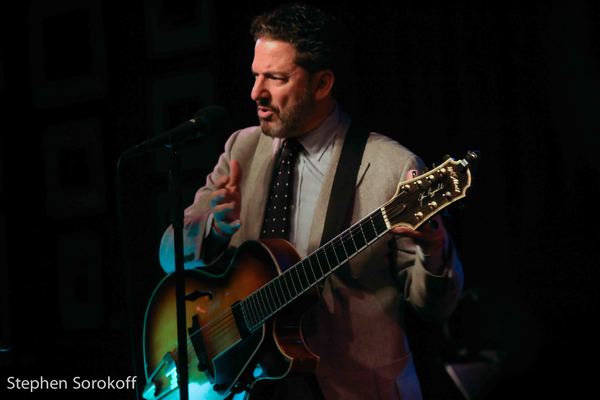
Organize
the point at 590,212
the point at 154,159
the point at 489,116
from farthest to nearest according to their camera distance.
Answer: the point at 154,159
the point at 489,116
the point at 590,212

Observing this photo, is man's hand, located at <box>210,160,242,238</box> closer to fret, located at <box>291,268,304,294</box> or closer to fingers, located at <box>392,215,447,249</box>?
fret, located at <box>291,268,304,294</box>

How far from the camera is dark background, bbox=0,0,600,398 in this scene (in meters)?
2.50

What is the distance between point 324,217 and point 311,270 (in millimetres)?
253

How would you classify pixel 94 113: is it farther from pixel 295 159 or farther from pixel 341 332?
pixel 341 332

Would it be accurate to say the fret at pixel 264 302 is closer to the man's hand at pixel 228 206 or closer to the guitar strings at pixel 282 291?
the guitar strings at pixel 282 291

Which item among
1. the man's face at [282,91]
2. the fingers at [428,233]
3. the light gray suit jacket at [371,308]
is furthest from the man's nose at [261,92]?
the fingers at [428,233]

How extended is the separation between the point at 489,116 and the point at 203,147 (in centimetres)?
128

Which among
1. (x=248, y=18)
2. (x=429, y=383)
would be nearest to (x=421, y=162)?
(x=429, y=383)

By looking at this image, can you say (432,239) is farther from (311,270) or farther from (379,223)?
(311,270)

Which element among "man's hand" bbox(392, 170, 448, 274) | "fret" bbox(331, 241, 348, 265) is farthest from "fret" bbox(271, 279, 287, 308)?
"man's hand" bbox(392, 170, 448, 274)

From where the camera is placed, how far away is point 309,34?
105 inches

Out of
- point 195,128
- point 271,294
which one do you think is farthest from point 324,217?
point 195,128

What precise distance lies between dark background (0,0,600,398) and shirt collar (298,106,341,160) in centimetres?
15

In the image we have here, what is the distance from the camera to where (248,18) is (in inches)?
128
